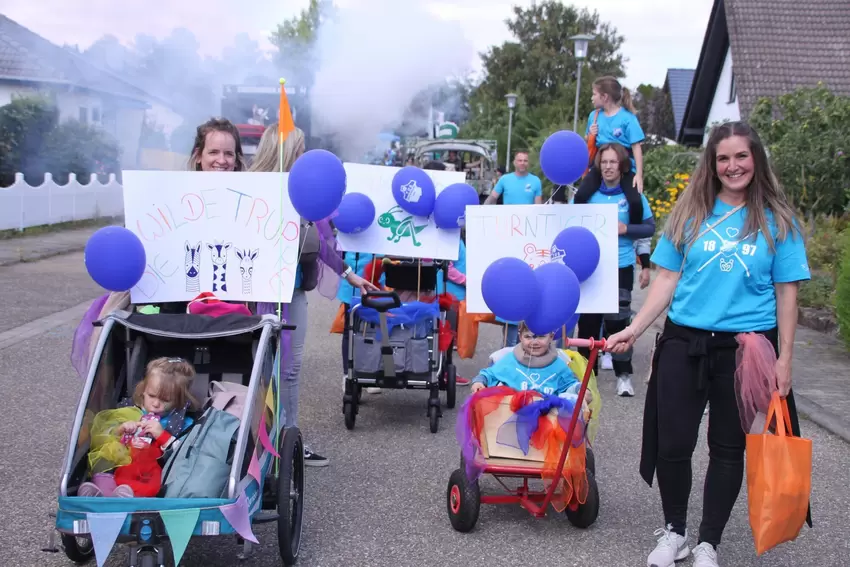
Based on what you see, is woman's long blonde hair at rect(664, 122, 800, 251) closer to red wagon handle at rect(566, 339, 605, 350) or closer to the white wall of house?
red wagon handle at rect(566, 339, 605, 350)

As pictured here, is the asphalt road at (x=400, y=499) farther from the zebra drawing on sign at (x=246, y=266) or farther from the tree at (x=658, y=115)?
the tree at (x=658, y=115)

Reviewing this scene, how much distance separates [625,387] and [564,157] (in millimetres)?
2932

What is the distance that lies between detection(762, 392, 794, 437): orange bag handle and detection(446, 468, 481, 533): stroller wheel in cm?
138

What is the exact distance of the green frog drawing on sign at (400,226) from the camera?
6688 millimetres

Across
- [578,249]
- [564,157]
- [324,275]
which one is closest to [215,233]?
[324,275]

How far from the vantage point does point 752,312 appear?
3992 mm

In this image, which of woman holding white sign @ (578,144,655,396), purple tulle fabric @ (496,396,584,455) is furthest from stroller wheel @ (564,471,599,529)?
woman holding white sign @ (578,144,655,396)

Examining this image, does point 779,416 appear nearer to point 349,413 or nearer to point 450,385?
point 349,413

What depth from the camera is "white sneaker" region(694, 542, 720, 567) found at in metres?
4.05

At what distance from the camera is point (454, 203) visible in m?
6.53

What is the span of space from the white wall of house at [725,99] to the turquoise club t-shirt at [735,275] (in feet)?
70.8

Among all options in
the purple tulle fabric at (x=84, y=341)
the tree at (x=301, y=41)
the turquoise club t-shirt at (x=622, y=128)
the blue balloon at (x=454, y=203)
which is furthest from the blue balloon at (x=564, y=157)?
the tree at (x=301, y=41)

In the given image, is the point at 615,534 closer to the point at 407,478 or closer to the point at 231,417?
the point at 407,478

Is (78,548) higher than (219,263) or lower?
lower
